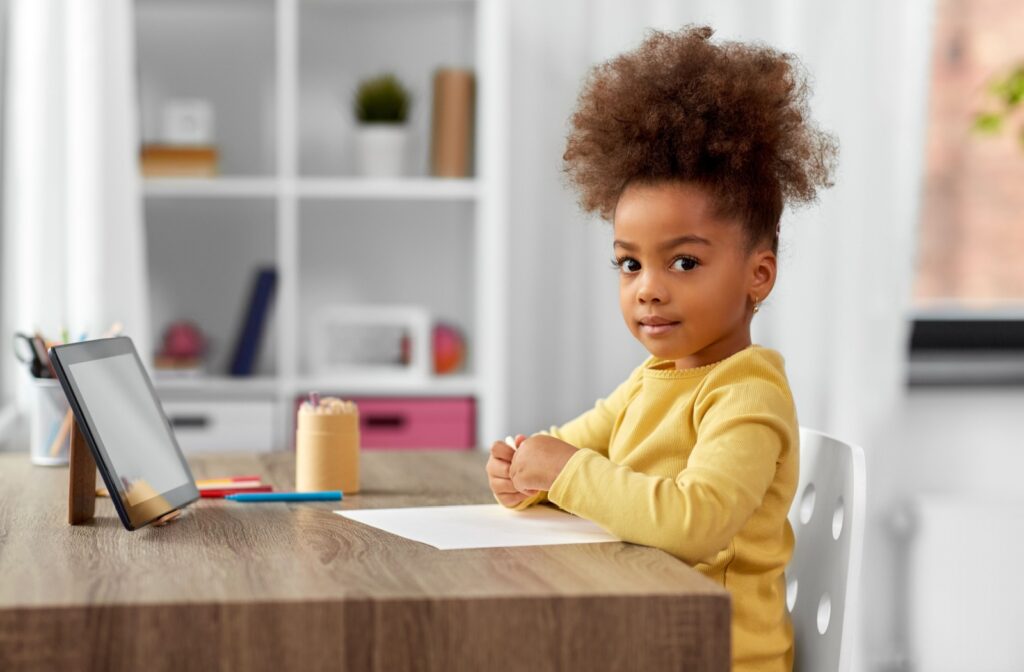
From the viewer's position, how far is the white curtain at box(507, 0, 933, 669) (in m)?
2.87

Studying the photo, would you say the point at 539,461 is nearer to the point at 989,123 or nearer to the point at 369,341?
the point at 369,341

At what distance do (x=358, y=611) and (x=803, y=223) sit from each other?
2180mm

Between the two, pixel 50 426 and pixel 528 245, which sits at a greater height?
pixel 528 245

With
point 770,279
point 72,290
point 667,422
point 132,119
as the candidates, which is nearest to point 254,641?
point 667,422

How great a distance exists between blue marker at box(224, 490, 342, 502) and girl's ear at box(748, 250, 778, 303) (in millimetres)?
471

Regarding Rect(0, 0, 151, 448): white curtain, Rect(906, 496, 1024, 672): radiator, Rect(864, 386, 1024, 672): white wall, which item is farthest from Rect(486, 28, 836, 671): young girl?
Rect(864, 386, 1024, 672): white wall

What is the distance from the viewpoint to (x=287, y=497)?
131 cm

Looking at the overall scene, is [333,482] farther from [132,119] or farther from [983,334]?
[983,334]

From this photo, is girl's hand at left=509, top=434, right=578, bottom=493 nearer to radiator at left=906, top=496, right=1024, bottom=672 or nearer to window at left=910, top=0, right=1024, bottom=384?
radiator at left=906, top=496, right=1024, bottom=672

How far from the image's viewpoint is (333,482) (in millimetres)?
1369

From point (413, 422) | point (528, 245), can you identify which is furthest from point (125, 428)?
point (528, 245)

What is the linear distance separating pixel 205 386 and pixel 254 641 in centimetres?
184

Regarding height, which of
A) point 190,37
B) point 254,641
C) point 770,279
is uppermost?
point 190,37

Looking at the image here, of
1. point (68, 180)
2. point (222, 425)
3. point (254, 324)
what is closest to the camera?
point (68, 180)
